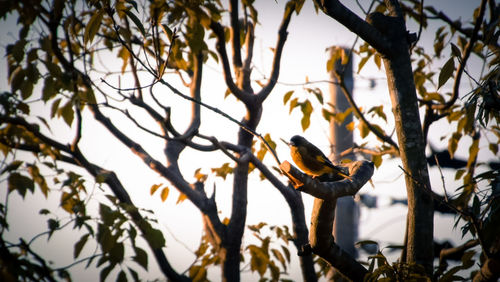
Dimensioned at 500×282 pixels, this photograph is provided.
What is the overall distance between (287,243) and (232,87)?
157 cm

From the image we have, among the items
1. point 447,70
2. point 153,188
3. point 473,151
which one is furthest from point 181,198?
point 473,151

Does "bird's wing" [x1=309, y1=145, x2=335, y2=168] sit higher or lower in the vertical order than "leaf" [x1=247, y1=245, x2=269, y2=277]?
higher

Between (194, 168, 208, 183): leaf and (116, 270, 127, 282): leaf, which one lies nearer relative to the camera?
→ (116, 270, 127, 282): leaf

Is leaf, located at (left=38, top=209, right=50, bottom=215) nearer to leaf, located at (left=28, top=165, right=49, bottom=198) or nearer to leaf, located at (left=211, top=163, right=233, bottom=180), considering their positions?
leaf, located at (left=28, top=165, right=49, bottom=198)

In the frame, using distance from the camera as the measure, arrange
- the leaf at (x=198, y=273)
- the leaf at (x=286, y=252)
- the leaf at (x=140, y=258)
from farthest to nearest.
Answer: the leaf at (x=286, y=252)
the leaf at (x=198, y=273)
the leaf at (x=140, y=258)

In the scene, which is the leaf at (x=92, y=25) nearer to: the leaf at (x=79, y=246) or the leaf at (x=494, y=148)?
the leaf at (x=79, y=246)

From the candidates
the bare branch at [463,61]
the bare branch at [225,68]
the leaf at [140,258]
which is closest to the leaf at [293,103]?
the bare branch at [225,68]

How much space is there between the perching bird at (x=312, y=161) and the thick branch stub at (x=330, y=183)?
0.09 metres

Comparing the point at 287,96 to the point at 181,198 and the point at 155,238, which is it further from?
the point at 155,238

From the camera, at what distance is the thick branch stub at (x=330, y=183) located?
47.5 inches

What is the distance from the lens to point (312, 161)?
5.52 feet

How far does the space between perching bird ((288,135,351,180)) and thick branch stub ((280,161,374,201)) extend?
0.30 ft

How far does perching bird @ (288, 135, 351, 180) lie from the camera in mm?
1636

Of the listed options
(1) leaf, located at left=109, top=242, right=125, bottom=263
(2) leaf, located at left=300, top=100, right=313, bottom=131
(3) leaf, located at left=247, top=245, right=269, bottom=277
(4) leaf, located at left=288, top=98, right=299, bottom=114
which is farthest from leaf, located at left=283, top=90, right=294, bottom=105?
(1) leaf, located at left=109, top=242, right=125, bottom=263
